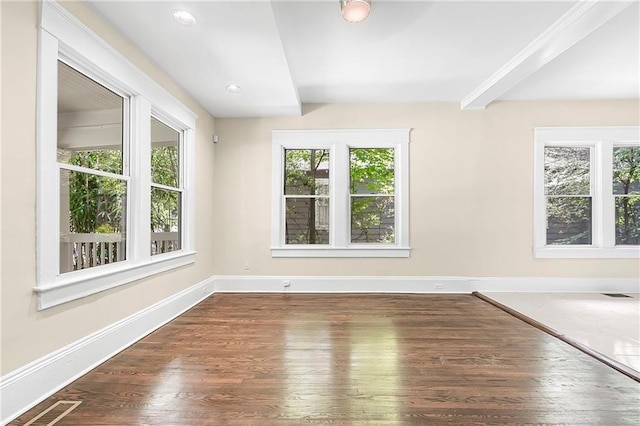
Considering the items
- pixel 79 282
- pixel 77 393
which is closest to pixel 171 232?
pixel 79 282

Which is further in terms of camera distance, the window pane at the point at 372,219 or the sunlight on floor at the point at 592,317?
the window pane at the point at 372,219

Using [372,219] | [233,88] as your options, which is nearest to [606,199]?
[372,219]

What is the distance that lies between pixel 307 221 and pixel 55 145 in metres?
3.11

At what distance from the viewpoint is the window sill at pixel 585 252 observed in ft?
14.5

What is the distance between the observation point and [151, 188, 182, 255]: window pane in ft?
10.5

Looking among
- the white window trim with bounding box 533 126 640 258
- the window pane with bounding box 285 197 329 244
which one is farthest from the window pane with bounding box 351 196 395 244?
the white window trim with bounding box 533 126 640 258

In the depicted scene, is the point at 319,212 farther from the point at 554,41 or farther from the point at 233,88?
the point at 554,41

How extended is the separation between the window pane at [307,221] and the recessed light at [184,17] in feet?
8.68

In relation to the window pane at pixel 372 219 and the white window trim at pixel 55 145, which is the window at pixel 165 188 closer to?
the white window trim at pixel 55 145

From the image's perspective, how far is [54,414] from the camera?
169 cm

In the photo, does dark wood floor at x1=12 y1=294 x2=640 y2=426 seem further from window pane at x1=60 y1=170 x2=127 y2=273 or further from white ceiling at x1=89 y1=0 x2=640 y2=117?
white ceiling at x1=89 y1=0 x2=640 y2=117

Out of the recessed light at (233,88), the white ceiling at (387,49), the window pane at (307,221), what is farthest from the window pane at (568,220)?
the recessed light at (233,88)

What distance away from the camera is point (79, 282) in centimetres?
210

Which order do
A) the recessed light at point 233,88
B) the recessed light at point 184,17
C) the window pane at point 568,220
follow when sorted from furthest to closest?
the window pane at point 568,220 → the recessed light at point 233,88 → the recessed light at point 184,17
